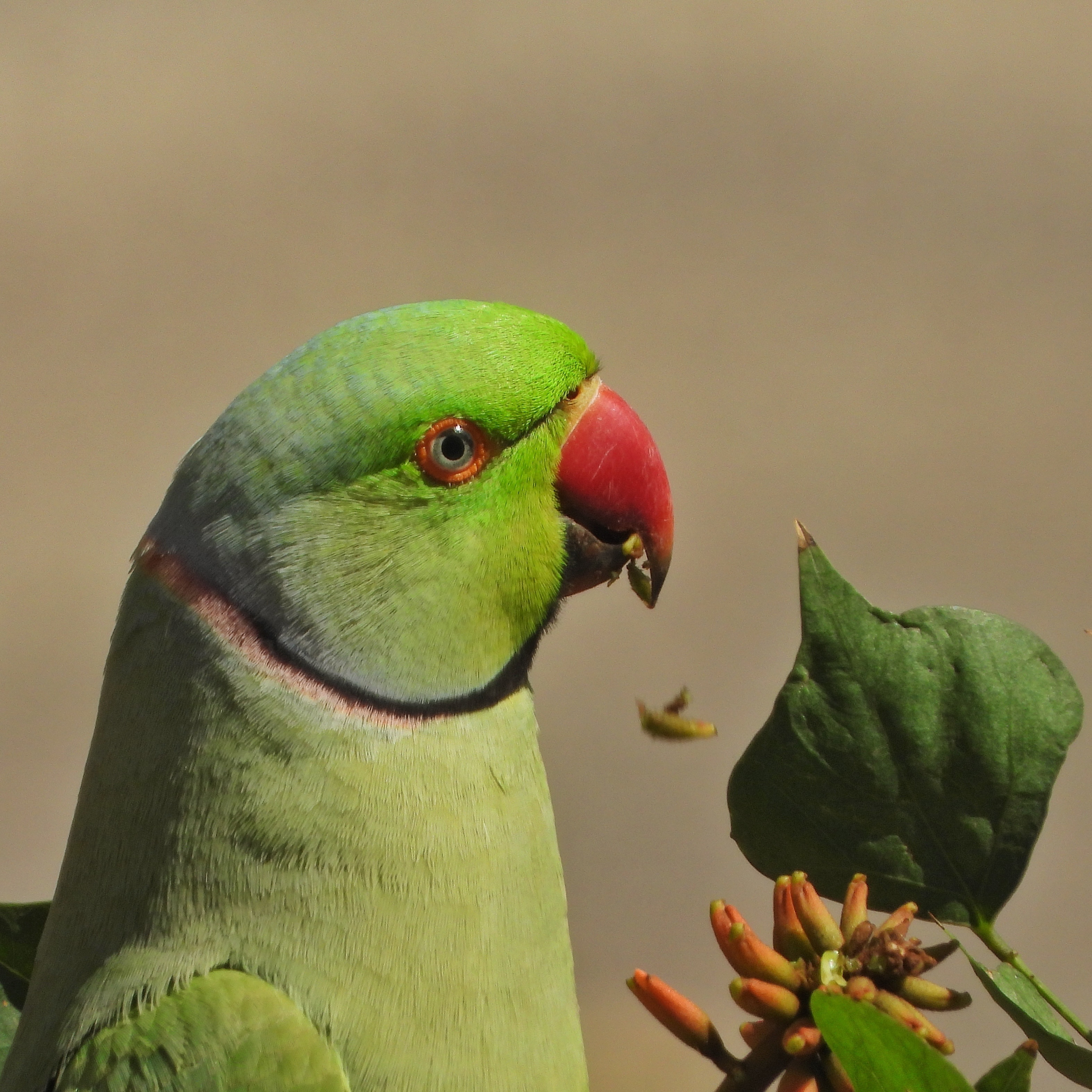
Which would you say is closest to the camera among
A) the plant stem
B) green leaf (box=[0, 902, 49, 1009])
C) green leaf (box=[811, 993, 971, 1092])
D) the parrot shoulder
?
green leaf (box=[811, 993, 971, 1092])

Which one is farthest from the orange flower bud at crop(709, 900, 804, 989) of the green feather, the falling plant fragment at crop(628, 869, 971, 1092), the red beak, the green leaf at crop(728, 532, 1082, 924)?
the red beak

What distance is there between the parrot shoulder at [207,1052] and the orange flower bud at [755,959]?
0.32 meters

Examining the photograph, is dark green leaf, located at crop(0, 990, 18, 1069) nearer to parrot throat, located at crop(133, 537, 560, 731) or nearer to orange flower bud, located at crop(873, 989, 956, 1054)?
parrot throat, located at crop(133, 537, 560, 731)

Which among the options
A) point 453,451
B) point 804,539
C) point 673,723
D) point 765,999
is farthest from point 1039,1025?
point 453,451

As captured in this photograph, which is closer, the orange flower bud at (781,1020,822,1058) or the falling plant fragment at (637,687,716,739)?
→ the orange flower bud at (781,1020,822,1058)

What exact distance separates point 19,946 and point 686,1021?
556mm

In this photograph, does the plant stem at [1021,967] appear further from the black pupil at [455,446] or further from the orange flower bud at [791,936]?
the black pupil at [455,446]

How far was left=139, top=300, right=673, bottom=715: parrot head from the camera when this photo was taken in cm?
81

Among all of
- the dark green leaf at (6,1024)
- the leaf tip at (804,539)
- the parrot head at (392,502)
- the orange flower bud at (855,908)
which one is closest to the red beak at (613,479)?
the parrot head at (392,502)

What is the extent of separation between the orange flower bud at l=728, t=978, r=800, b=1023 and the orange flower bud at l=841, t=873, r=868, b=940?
44mm

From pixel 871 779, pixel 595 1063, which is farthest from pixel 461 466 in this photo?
pixel 595 1063

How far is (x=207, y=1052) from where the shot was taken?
2.50ft

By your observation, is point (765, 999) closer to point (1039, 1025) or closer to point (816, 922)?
point (816, 922)

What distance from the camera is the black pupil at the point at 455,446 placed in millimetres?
837
